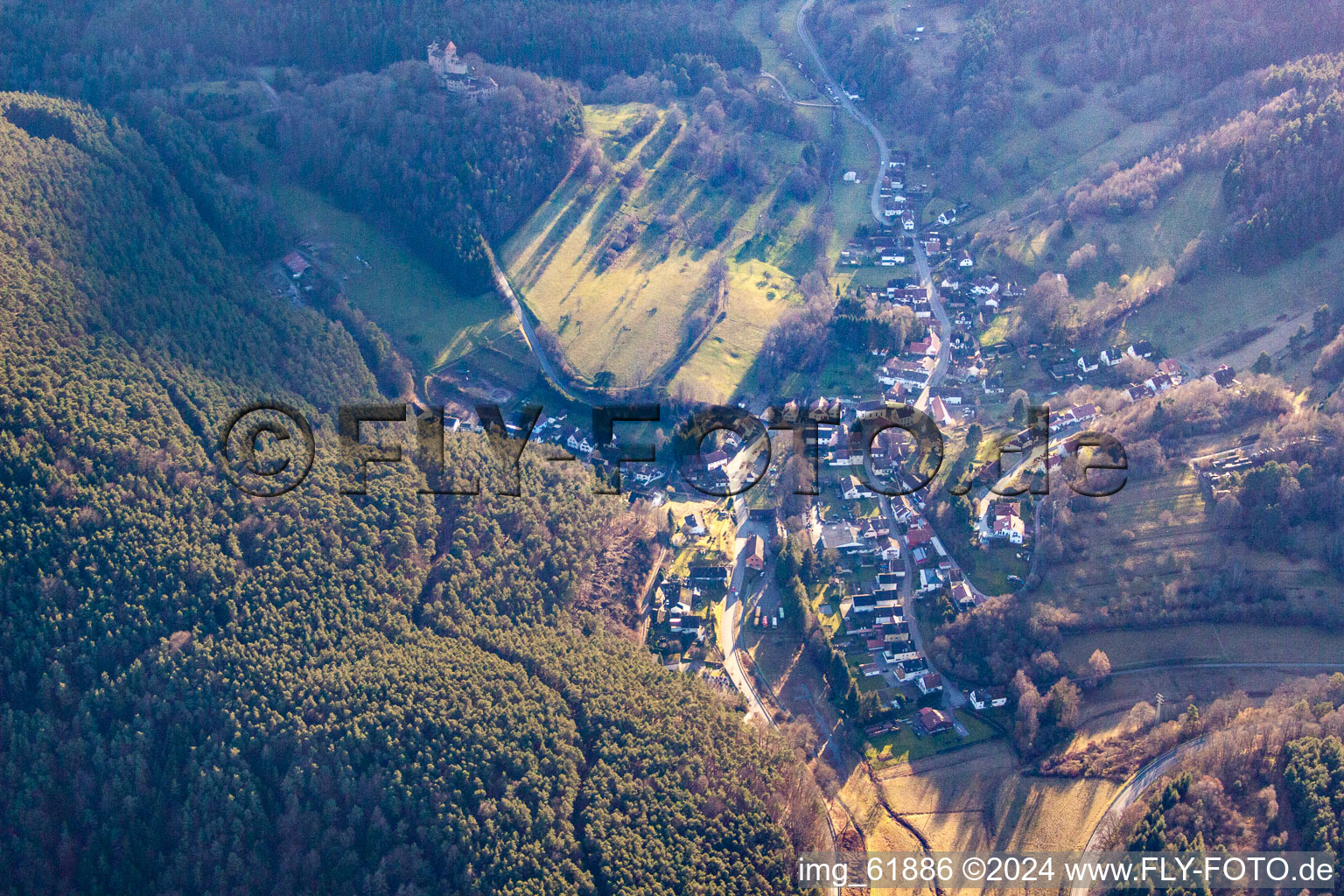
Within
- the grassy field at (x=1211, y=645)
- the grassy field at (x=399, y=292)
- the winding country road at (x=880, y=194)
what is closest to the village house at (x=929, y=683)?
the grassy field at (x=1211, y=645)

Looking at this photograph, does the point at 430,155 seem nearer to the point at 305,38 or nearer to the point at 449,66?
the point at 449,66

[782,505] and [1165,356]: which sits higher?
[1165,356]

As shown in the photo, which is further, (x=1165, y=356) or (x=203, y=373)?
(x=1165, y=356)

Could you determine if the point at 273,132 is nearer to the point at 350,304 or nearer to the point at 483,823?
the point at 350,304

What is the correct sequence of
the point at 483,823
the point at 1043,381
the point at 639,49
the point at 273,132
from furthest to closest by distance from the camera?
the point at 639,49
the point at 273,132
the point at 1043,381
the point at 483,823

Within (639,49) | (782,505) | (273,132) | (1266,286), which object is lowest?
(782,505)

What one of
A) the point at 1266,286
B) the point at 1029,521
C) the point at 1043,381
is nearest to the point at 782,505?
the point at 1029,521

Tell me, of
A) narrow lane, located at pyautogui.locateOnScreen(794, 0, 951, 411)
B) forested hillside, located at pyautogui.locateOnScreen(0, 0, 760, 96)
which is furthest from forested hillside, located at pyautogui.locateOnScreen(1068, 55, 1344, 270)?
forested hillside, located at pyautogui.locateOnScreen(0, 0, 760, 96)

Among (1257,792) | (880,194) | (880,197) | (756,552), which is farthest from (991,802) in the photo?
(880,194)
